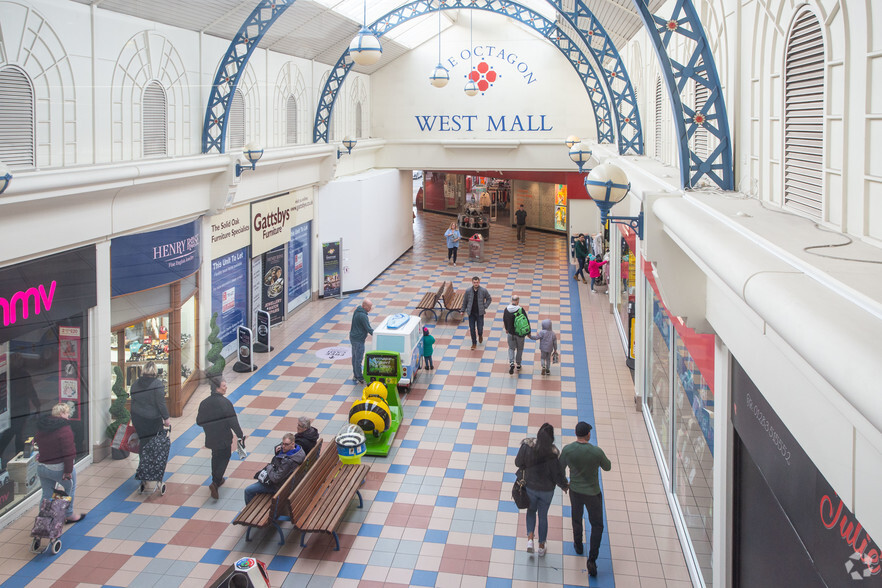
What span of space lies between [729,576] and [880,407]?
4633 mm

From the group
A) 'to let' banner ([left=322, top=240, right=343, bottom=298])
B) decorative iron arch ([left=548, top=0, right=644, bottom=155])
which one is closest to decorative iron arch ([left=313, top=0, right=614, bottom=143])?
'to let' banner ([left=322, top=240, right=343, bottom=298])

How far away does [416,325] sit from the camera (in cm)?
1235

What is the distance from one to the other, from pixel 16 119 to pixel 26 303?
74.1 inches

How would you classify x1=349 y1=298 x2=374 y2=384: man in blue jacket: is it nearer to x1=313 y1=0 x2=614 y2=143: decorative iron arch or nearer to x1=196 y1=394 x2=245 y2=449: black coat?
x1=196 y1=394 x2=245 y2=449: black coat

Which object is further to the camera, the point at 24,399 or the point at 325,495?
the point at 325,495

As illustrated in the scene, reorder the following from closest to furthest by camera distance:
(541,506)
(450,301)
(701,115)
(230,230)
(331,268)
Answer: (701,115) → (541,506) → (230,230) → (450,301) → (331,268)

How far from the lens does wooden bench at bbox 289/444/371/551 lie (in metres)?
7.35

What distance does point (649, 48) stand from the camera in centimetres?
1237

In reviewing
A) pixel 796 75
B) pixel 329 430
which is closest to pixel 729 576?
pixel 796 75

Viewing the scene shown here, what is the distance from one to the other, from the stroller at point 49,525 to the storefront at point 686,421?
597 centimetres

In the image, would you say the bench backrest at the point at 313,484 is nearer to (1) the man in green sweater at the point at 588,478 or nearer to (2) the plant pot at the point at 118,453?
(1) the man in green sweater at the point at 588,478

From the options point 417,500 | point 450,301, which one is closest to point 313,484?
point 417,500

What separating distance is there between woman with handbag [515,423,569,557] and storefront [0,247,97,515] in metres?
4.88

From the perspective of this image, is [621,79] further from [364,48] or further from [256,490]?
[256,490]
